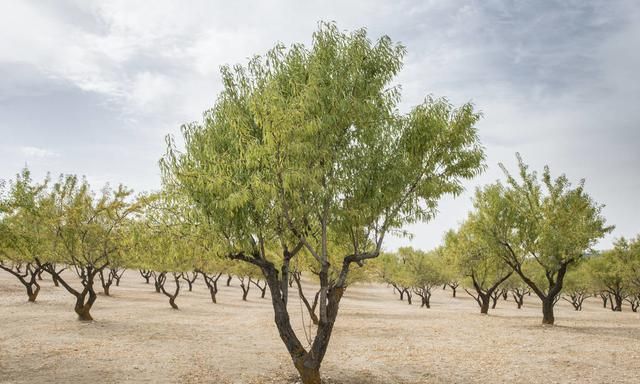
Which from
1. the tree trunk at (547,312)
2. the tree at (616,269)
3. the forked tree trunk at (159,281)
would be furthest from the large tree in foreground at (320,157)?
the tree at (616,269)

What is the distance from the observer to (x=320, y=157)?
12586 mm

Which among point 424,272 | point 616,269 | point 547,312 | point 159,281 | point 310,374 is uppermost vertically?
point 616,269

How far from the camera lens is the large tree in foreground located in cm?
1193

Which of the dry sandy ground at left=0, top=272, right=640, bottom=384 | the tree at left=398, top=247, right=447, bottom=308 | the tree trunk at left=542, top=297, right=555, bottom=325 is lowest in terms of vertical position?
the dry sandy ground at left=0, top=272, right=640, bottom=384

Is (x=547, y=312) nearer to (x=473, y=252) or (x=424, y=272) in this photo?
(x=473, y=252)

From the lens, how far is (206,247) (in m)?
13.5

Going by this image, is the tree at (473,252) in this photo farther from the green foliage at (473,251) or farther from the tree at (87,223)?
the tree at (87,223)

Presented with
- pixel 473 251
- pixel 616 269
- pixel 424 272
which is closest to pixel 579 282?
pixel 616 269

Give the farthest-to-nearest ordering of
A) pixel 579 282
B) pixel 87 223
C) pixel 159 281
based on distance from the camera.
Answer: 1. pixel 579 282
2. pixel 159 281
3. pixel 87 223

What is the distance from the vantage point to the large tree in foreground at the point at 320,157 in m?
11.9

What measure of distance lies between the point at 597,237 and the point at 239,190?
28064 mm

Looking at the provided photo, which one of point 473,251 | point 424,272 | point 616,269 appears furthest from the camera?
point 424,272

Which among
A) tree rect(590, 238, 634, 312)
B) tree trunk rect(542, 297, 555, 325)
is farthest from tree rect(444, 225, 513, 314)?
tree rect(590, 238, 634, 312)

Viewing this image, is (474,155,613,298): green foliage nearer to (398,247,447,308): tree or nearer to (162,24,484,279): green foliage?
(162,24,484,279): green foliage
